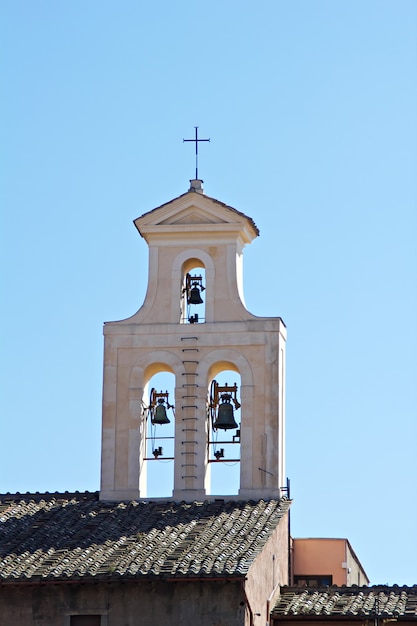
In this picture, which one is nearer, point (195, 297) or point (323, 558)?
point (323, 558)

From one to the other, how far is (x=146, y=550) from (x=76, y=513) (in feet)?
12.3

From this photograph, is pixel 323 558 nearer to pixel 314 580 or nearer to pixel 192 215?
pixel 314 580

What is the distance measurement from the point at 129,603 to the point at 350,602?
4.51 m

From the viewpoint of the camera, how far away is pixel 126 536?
1393 inches

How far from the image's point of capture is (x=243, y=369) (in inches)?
1548

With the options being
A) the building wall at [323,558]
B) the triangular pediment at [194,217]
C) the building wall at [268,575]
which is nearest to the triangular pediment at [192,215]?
the triangular pediment at [194,217]

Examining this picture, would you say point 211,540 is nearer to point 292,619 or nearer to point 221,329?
point 292,619

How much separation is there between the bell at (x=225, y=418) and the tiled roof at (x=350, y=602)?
4198 millimetres

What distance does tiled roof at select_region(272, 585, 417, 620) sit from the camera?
34.3 m

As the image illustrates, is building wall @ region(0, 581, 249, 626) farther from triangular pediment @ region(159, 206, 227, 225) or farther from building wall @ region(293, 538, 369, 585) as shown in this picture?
triangular pediment @ region(159, 206, 227, 225)

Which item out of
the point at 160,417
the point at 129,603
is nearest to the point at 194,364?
the point at 160,417

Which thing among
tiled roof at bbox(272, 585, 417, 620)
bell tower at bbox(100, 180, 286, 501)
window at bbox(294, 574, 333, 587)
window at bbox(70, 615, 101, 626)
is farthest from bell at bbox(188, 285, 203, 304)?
window at bbox(70, 615, 101, 626)

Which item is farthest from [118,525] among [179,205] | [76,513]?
[179,205]

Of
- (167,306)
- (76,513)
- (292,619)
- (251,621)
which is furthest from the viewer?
(167,306)
